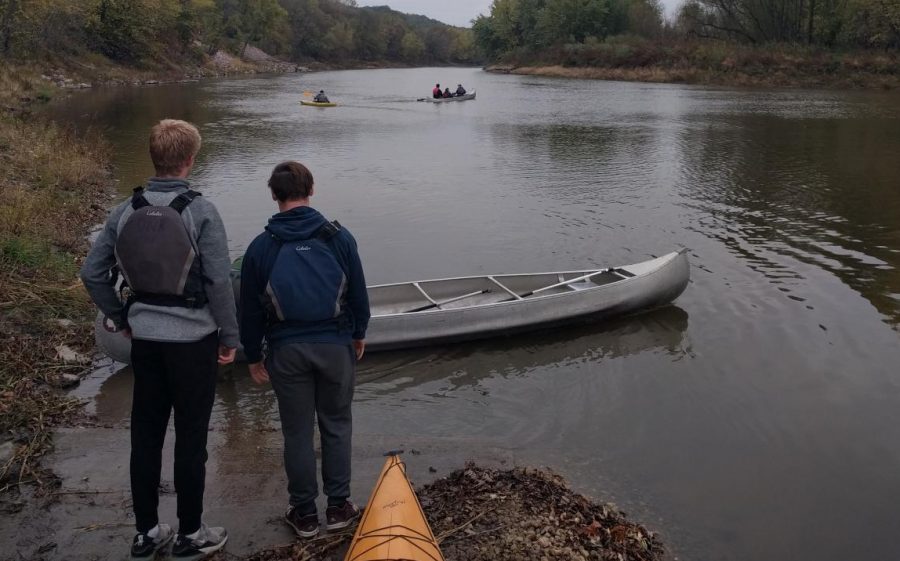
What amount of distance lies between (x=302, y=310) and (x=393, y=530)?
122 centimetres

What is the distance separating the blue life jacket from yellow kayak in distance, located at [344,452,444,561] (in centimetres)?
103

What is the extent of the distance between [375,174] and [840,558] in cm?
1565

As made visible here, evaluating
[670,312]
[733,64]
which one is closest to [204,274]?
[670,312]

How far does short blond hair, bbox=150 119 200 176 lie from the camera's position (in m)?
3.47

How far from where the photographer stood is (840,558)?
4867mm

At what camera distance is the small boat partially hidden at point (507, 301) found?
782 cm

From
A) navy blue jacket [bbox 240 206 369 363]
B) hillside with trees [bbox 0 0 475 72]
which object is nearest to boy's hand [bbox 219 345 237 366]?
navy blue jacket [bbox 240 206 369 363]

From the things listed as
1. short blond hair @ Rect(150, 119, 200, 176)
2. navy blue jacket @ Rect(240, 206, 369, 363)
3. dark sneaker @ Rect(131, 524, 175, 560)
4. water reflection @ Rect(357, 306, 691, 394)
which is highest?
short blond hair @ Rect(150, 119, 200, 176)

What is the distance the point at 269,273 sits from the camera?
3785mm

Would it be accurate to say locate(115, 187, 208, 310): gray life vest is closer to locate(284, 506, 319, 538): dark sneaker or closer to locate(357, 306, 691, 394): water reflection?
locate(284, 506, 319, 538): dark sneaker

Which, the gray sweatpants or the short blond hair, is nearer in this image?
the short blond hair

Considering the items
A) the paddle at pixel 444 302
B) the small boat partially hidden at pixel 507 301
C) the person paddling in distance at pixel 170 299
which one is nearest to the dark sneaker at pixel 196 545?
the person paddling in distance at pixel 170 299

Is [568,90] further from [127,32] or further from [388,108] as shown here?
[127,32]

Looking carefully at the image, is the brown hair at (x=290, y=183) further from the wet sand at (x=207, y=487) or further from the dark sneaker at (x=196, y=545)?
the wet sand at (x=207, y=487)
